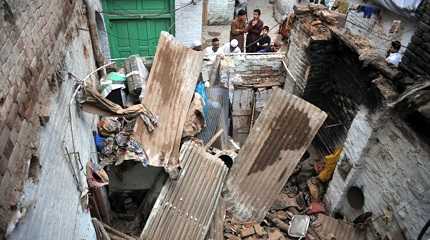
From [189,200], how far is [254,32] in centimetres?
589

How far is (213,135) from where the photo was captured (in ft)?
23.8

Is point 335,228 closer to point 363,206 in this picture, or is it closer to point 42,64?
point 363,206

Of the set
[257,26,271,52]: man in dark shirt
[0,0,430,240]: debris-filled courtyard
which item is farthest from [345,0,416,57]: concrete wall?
[257,26,271,52]: man in dark shirt

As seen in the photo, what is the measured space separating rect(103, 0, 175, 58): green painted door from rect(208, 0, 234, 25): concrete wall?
15.1 ft

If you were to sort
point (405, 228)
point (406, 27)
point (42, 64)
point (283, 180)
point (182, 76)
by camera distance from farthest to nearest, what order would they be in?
point (406, 27) < point (182, 76) < point (283, 180) < point (405, 228) < point (42, 64)

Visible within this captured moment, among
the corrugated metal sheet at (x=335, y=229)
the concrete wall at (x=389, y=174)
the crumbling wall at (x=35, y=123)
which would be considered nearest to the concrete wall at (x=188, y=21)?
the crumbling wall at (x=35, y=123)

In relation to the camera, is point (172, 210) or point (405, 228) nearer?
point (405, 228)

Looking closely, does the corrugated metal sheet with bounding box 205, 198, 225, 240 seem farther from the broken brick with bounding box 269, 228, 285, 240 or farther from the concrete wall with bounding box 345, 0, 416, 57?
the concrete wall with bounding box 345, 0, 416, 57

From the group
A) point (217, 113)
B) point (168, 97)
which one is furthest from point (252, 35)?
point (168, 97)

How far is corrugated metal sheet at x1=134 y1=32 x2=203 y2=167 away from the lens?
5824 millimetres

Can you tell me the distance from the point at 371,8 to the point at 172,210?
8.41 meters

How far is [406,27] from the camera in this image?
8.67m

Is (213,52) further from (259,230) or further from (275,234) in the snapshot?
(275,234)

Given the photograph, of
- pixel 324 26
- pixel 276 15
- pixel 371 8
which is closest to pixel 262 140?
pixel 324 26
